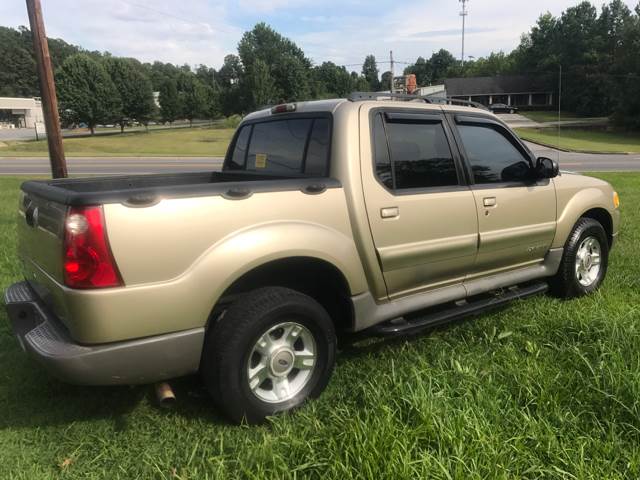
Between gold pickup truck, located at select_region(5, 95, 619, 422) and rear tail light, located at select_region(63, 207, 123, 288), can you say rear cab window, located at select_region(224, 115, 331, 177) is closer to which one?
gold pickup truck, located at select_region(5, 95, 619, 422)

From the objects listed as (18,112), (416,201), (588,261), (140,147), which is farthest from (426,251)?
(18,112)

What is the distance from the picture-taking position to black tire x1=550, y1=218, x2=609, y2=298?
15.2 ft

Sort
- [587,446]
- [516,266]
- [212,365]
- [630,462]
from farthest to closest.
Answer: [516,266] < [212,365] < [587,446] < [630,462]

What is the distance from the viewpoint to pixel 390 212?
334 cm

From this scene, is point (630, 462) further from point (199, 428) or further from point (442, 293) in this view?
point (199, 428)

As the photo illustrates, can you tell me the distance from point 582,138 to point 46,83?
42.9m

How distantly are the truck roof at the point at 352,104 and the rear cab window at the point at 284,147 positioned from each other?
0.20ft

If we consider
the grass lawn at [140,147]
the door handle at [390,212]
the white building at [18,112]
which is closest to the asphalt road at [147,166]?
the grass lawn at [140,147]

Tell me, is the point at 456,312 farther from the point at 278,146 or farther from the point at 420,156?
the point at 278,146

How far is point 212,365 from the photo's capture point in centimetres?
276

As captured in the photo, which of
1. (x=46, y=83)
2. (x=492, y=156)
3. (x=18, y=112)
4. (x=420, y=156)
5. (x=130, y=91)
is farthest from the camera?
(x=18, y=112)

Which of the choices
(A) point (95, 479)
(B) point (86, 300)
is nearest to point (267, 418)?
(A) point (95, 479)

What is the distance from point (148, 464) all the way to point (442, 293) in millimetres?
2196

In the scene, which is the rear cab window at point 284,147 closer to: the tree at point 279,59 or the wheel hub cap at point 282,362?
the wheel hub cap at point 282,362
